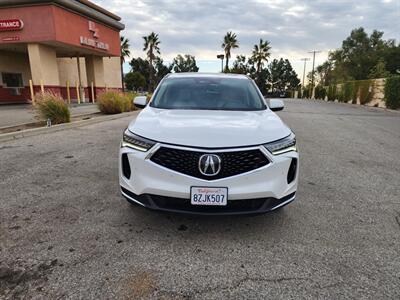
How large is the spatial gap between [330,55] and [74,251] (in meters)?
79.6

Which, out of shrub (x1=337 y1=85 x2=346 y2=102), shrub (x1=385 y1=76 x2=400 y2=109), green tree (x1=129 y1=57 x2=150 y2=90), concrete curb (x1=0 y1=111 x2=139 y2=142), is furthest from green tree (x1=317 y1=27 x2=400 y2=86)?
concrete curb (x1=0 y1=111 x2=139 y2=142)

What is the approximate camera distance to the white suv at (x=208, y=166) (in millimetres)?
2721

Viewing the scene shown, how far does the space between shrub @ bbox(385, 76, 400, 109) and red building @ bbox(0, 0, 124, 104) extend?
20604 millimetres

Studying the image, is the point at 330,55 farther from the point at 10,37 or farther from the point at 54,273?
the point at 54,273

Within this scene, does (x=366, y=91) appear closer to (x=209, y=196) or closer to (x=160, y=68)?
(x=209, y=196)

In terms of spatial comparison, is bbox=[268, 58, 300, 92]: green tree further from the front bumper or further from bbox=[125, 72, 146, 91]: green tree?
the front bumper

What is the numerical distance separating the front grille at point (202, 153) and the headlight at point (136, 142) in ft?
0.39

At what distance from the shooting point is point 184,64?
109m

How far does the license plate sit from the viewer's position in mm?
2707

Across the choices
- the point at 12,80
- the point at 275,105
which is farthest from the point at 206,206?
the point at 12,80

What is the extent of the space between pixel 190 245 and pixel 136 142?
1088mm

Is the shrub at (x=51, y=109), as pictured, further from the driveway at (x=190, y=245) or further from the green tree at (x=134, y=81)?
the green tree at (x=134, y=81)

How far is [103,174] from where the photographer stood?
16.4 feet

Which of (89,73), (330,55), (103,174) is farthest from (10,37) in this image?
(330,55)
